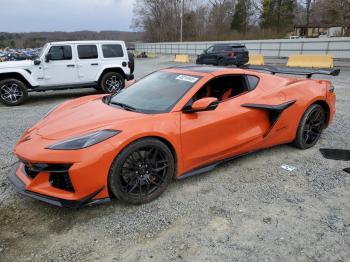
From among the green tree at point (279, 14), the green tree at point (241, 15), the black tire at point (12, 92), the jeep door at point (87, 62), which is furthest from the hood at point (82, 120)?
the green tree at point (241, 15)

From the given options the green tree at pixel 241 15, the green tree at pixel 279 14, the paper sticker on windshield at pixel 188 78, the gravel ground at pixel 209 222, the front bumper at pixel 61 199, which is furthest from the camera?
the green tree at pixel 241 15

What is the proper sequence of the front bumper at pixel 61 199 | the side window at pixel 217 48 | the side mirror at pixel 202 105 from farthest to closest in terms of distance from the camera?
the side window at pixel 217 48 < the side mirror at pixel 202 105 < the front bumper at pixel 61 199

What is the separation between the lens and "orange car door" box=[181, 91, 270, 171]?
11.2ft

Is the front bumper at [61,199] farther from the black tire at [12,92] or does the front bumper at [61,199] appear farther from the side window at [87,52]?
the side window at [87,52]

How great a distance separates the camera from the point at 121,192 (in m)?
3.06

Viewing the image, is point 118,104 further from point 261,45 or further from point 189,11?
point 189,11

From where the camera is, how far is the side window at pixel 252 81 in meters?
4.15

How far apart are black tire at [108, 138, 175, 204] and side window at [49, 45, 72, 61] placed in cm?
716

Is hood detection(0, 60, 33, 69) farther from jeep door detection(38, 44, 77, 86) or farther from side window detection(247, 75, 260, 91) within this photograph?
side window detection(247, 75, 260, 91)

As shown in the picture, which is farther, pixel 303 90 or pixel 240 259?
pixel 303 90

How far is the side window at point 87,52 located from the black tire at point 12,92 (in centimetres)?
192

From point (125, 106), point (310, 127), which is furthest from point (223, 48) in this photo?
point (125, 106)

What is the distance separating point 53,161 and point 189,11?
220 ft

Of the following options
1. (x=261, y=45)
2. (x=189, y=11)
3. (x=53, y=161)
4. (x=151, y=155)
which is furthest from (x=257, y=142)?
(x=189, y=11)
